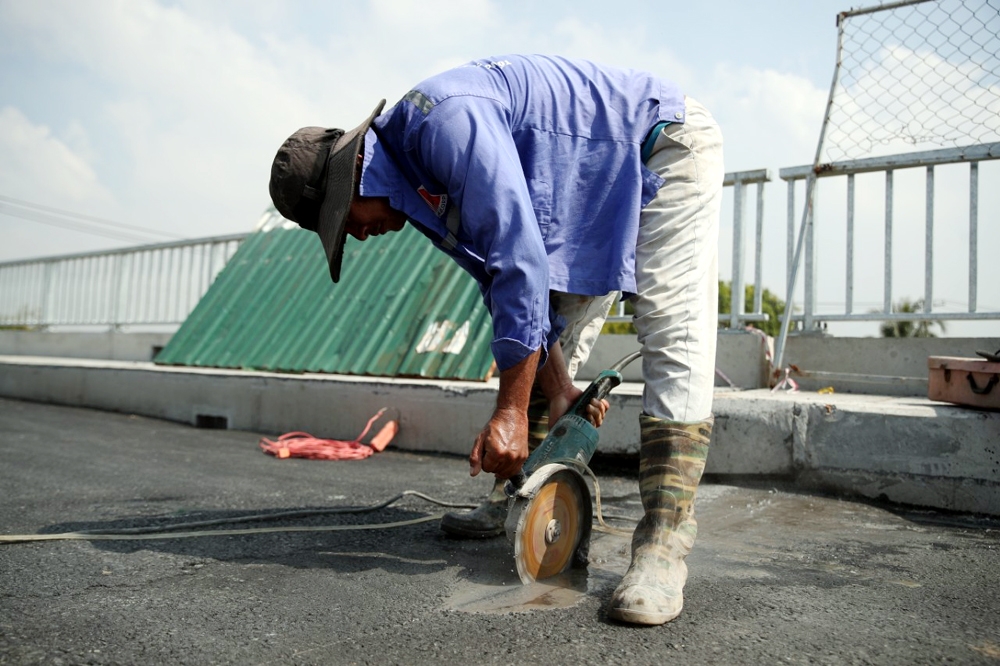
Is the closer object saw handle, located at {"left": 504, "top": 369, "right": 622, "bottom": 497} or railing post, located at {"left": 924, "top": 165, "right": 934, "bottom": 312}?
saw handle, located at {"left": 504, "top": 369, "right": 622, "bottom": 497}

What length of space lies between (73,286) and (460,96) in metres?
12.7

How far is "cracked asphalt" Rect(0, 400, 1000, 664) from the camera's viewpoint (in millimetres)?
1611

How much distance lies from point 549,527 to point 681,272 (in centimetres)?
83

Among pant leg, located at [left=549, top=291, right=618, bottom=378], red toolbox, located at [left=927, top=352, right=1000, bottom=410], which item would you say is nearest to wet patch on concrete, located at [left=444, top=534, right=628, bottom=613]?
pant leg, located at [left=549, top=291, right=618, bottom=378]

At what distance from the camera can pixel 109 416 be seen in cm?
735

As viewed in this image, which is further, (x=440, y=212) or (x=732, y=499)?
(x=732, y=499)

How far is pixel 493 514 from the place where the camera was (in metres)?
2.68

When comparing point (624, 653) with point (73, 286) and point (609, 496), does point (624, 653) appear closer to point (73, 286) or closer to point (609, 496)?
point (609, 496)

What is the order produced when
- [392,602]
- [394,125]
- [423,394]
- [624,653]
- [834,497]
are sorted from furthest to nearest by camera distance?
1. [423,394]
2. [834,497]
3. [394,125]
4. [392,602]
5. [624,653]

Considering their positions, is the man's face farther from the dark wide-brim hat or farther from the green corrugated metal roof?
the green corrugated metal roof

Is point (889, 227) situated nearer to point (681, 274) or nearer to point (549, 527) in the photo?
point (681, 274)

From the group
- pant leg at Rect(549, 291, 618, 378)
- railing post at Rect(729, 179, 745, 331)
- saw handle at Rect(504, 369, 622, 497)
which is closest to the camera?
saw handle at Rect(504, 369, 622, 497)

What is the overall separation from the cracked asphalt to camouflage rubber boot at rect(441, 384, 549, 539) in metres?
0.04

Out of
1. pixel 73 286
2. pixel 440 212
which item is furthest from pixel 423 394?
pixel 73 286
